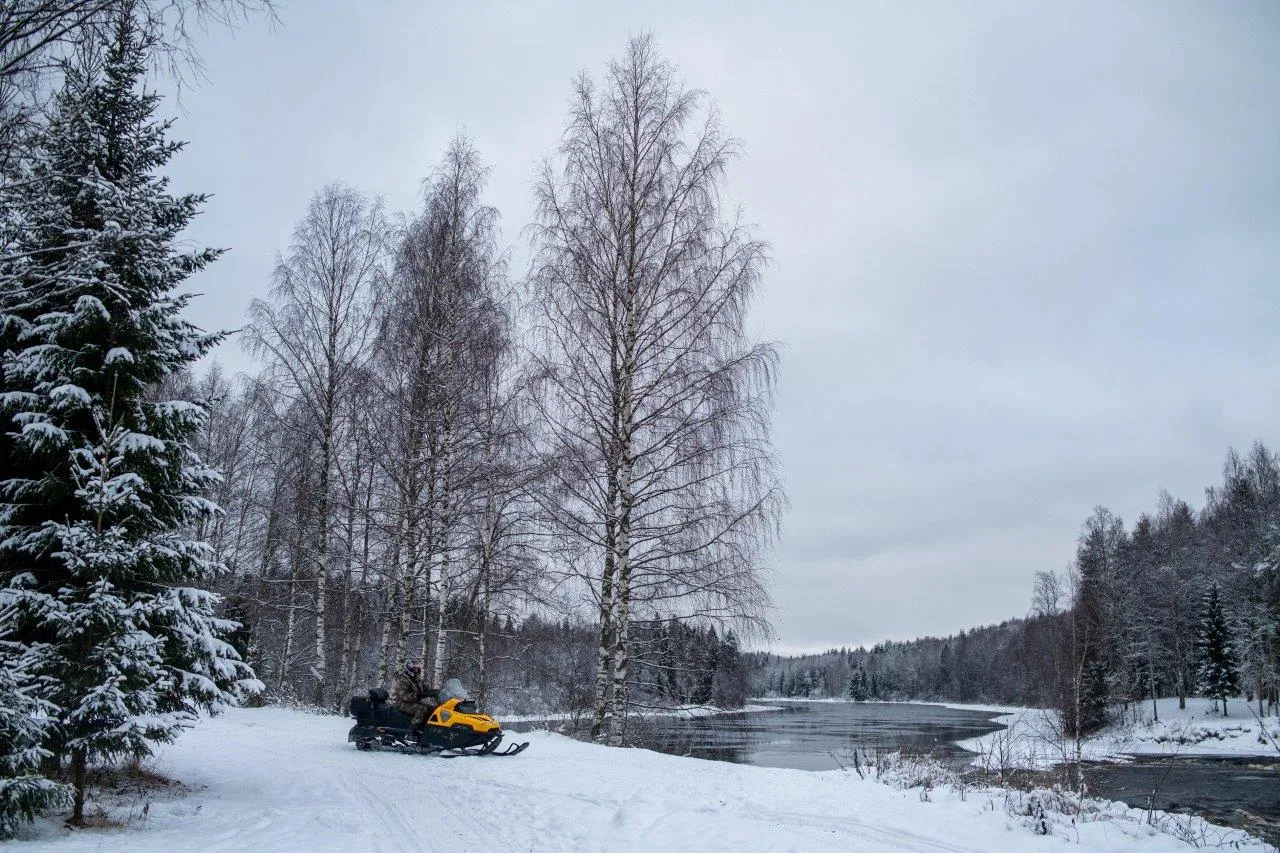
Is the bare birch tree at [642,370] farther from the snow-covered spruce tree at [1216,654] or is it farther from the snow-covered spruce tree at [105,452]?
the snow-covered spruce tree at [1216,654]

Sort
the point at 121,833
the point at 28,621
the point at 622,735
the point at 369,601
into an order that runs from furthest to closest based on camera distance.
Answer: the point at 369,601 < the point at 622,735 < the point at 28,621 < the point at 121,833

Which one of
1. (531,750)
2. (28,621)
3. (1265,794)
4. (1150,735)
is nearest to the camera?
(28,621)

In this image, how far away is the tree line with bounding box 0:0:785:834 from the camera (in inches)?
227

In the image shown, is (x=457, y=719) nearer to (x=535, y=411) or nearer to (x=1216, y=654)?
(x=535, y=411)

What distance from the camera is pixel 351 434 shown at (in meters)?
17.9

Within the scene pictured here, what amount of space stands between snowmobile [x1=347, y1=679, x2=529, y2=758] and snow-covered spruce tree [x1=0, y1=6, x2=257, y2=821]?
460cm

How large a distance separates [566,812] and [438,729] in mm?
5081

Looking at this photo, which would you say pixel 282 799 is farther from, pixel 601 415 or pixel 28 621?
pixel 601 415

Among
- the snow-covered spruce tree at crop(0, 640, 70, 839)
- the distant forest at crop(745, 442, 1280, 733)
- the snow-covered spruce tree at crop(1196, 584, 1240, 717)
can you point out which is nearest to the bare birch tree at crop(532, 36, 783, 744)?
the snow-covered spruce tree at crop(0, 640, 70, 839)

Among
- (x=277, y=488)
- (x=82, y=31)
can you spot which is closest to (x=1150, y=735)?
(x=277, y=488)

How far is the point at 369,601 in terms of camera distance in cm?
2173

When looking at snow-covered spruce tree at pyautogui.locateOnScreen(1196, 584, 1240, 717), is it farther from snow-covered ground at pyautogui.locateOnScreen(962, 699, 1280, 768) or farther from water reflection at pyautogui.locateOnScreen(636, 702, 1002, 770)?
water reflection at pyautogui.locateOnScreen(636, 702, 1002, 770)

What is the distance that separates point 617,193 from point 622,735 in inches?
368

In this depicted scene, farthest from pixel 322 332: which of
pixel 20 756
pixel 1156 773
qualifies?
pixel 1156 773
